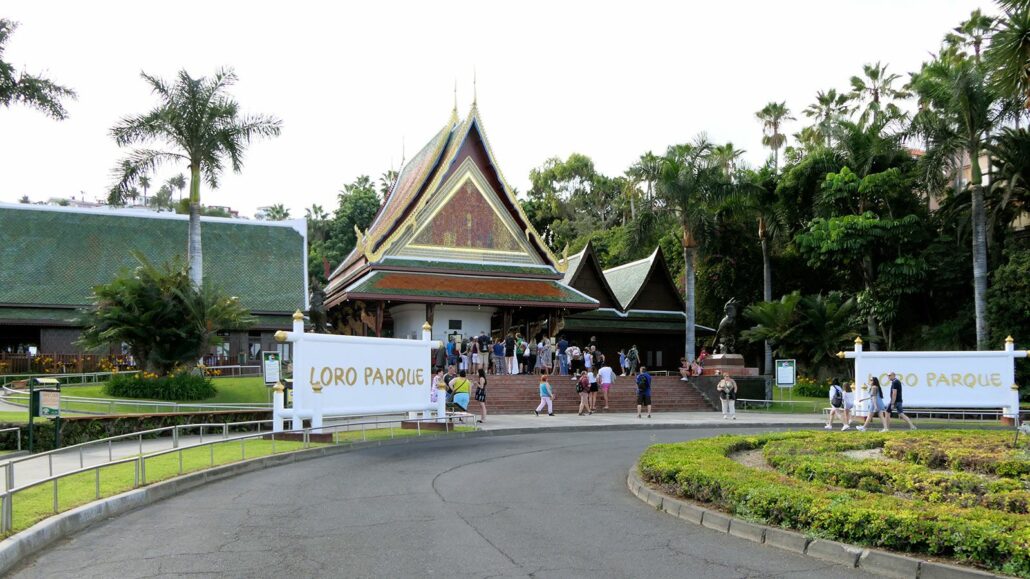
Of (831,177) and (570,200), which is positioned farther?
(570,200)

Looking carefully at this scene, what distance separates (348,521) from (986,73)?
3005 centimetres

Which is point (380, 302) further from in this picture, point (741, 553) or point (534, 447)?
point (741, 553)

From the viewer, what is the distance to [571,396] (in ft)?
99.9

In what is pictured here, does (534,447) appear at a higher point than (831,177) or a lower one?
lower

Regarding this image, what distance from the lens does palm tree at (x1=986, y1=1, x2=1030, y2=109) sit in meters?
17.8

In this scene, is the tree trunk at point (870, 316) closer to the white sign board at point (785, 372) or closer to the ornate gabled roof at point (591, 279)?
the ornate gabled roof at point (591, 279)

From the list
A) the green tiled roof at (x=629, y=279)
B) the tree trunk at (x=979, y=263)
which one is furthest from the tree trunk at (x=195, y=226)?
the tree trunk at (x=979, y=263)

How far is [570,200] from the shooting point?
2859 inches

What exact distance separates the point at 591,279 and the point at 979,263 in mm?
17324

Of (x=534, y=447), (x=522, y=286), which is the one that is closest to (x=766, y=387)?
(x=522, y=286)

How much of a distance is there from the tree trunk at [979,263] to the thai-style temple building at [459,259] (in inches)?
570

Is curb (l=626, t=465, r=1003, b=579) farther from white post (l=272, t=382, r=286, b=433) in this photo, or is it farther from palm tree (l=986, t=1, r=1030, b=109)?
palm tree (l=986, t=1, r=1030, b=109)

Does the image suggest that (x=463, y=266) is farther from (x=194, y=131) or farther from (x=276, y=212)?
(x=276, y=212)

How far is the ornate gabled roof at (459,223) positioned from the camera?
124 ft
